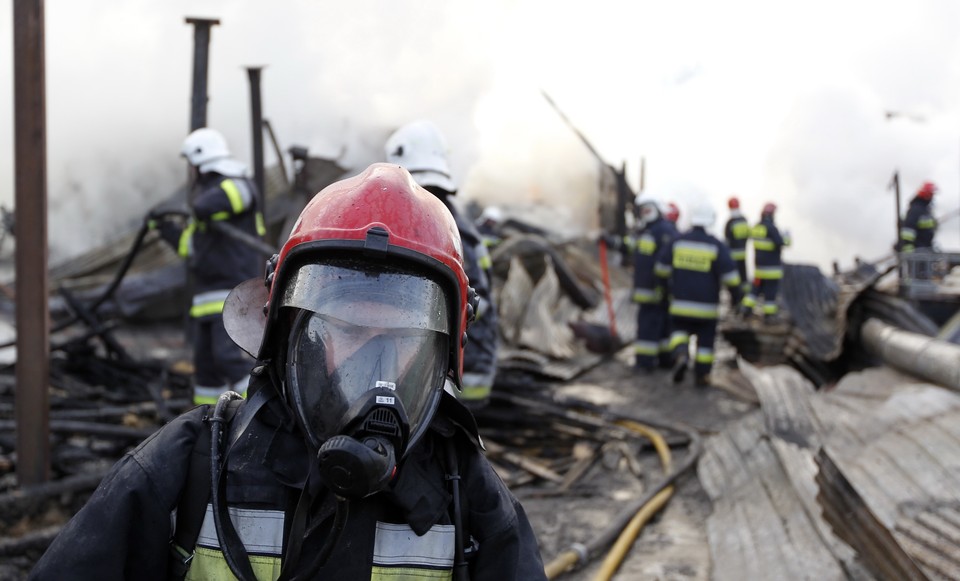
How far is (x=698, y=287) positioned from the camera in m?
8.53

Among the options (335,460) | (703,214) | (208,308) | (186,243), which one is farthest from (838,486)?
(703,214)

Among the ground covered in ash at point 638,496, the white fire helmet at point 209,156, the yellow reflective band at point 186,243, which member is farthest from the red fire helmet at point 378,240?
the yellow reflective band at point 186,243

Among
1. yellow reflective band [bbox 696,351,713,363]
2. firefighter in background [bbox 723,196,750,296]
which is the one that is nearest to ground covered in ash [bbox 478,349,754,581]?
yellow reflective band [bbox 696,351,713,363]

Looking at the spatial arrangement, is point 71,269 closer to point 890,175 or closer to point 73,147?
point 73,147

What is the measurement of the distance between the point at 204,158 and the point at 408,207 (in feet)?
14.6

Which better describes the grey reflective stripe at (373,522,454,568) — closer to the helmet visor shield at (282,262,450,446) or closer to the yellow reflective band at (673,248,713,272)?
the helmet visor shield at (282,262,450,446)

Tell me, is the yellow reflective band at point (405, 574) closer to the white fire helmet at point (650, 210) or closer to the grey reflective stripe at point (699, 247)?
the grey reflective stripe at point (699, 247)

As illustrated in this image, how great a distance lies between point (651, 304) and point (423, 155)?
5482 mm

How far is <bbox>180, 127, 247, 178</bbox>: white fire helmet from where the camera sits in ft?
18.9

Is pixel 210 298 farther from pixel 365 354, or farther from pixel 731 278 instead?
pixel 731 278

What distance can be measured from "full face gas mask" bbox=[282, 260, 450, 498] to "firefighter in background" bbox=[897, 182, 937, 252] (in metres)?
12.8

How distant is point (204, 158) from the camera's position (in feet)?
18.9

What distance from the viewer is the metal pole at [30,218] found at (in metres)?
4.36

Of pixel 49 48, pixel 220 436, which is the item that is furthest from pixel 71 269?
pixel 220 436
